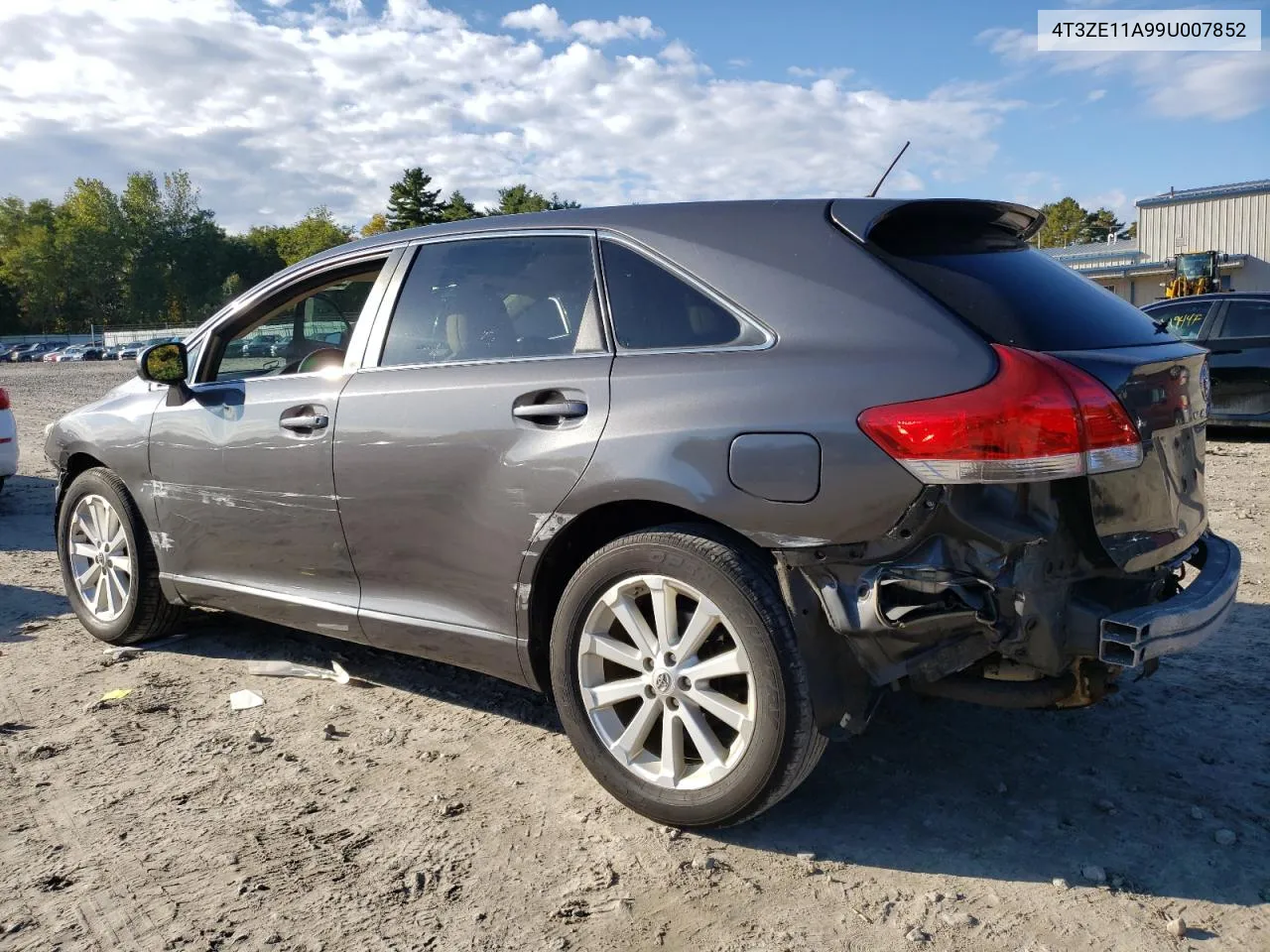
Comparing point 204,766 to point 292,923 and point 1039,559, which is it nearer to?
point 292,923

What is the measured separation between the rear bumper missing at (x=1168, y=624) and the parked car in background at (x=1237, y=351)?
8858 mm

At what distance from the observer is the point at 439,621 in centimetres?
360

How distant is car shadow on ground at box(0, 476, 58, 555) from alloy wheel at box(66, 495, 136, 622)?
102 inches

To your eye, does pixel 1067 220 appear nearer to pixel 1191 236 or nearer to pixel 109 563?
pixel 1191 236

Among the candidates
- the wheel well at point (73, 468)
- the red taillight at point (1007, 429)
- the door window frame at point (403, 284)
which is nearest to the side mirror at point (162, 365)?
the wheel well at point (73, 468)

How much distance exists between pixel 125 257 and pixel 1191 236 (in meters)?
94.9

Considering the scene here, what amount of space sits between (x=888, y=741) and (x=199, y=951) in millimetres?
2220

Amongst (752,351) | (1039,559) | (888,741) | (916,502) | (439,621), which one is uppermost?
(752,351)

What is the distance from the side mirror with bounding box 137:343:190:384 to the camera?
14.9ft

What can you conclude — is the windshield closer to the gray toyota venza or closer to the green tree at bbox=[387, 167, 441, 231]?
the gray toyota venza

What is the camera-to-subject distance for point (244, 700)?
4219 millimetres

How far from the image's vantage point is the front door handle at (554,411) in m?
3.20

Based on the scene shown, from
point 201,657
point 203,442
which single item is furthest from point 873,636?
point 201,657

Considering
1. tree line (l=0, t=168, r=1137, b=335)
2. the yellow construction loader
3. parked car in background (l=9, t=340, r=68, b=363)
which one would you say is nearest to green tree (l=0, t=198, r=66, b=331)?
tree line (l=0, t=168, r=1137, b=335)
